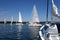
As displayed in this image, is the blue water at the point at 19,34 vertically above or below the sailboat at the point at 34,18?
below

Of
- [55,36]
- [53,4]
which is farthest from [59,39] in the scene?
[53,4]

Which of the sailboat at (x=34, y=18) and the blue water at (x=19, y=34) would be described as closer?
the blue water at (x=19, y=34)

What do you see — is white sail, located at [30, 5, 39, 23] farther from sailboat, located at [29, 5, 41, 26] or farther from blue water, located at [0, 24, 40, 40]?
blue water, located at [0, 24, 40, 40]

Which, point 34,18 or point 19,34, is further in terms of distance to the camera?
point 34,18

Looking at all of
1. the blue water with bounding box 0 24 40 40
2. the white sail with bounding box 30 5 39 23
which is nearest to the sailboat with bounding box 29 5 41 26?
the white sail with bounding box 30 5 39 23

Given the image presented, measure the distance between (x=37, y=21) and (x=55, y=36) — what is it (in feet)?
309

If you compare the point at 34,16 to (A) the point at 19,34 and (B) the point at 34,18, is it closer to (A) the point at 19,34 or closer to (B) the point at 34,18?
(B) the point at 34,18

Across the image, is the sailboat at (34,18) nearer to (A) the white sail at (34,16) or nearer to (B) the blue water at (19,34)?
(A) the white sail at (34,16)

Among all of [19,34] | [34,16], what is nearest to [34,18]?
[34,16]

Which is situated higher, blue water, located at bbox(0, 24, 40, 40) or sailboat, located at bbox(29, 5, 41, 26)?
sailboat, located at bbox(29, 5, 41, 26)

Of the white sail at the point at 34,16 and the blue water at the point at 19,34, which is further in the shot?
the white sail at the point at 34,16

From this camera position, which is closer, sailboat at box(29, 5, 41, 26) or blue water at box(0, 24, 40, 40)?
blue water at box(0, 24, 40, 40)

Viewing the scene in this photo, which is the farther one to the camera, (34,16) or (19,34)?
(34,16)

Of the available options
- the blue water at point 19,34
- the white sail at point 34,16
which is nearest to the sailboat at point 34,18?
the white sail at point 34,16
